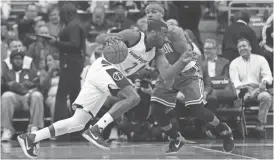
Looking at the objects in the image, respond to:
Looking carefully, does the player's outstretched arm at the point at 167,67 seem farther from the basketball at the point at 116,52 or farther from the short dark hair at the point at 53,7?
the short dark hair at the point at 53,7

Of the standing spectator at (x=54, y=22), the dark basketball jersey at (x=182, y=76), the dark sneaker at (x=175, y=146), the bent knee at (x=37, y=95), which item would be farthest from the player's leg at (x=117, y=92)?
the standing spectator at (x=54, y=22)

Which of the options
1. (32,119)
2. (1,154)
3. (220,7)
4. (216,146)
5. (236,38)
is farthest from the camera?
(220,7)

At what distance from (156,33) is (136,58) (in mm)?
442

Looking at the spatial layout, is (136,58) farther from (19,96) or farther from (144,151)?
(19,96)

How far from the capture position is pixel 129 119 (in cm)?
1266

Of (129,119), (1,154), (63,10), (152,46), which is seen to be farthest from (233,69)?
(1,154)

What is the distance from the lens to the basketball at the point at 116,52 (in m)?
8.34

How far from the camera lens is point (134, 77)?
12.8m

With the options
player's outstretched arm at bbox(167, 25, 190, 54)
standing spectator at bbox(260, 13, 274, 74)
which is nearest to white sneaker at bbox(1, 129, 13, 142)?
player's outstretched arm at bbox(167, 25, 190, 54)

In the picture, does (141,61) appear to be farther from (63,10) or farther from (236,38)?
(236,38)

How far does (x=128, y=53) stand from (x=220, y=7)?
7.50 m

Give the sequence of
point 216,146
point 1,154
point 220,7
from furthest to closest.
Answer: point 220,7 → point 216,146 → point 1,154

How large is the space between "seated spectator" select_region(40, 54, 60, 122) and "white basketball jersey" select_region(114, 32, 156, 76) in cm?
407

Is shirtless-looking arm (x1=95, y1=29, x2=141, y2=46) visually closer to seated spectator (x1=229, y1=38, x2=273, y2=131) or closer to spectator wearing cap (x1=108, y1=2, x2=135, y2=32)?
seated spectator (x1=229, y1=38, x2=273, y2=131)
